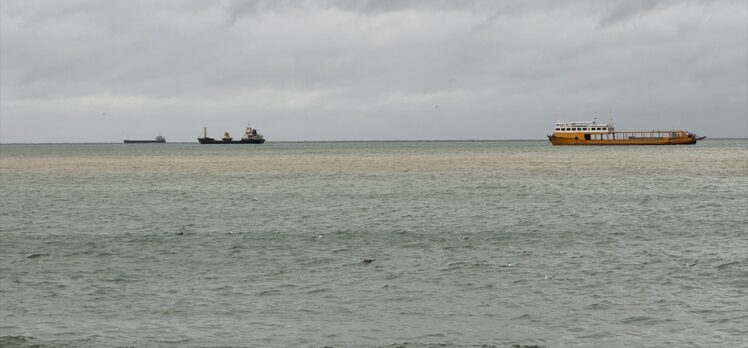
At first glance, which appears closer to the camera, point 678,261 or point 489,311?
point 489,311

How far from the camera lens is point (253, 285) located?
22391 mm

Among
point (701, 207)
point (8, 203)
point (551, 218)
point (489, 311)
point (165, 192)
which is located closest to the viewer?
point (489, 311)

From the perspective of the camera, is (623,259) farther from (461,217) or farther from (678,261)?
(461,217)

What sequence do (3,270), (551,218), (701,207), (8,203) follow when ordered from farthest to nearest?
(8,203) → (701,207) → (551,218) → (3,270)

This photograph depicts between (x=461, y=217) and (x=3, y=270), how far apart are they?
2245 centimetres

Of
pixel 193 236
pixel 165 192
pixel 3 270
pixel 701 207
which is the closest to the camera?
pixel 3 270

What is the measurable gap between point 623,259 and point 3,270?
19.0 m

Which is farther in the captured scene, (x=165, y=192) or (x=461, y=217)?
(x=165, y=192)

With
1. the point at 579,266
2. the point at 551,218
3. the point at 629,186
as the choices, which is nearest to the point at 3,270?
the point at 579,266

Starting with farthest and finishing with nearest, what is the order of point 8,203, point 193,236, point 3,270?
1. point 8,203
2. point 193,236
3. point 3,270

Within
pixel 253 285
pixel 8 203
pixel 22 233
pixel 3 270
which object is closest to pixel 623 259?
pixel 253 285

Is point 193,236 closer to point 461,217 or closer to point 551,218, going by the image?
point 461,217

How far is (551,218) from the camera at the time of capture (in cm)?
4038

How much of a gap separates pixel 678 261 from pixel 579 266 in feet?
10.4
